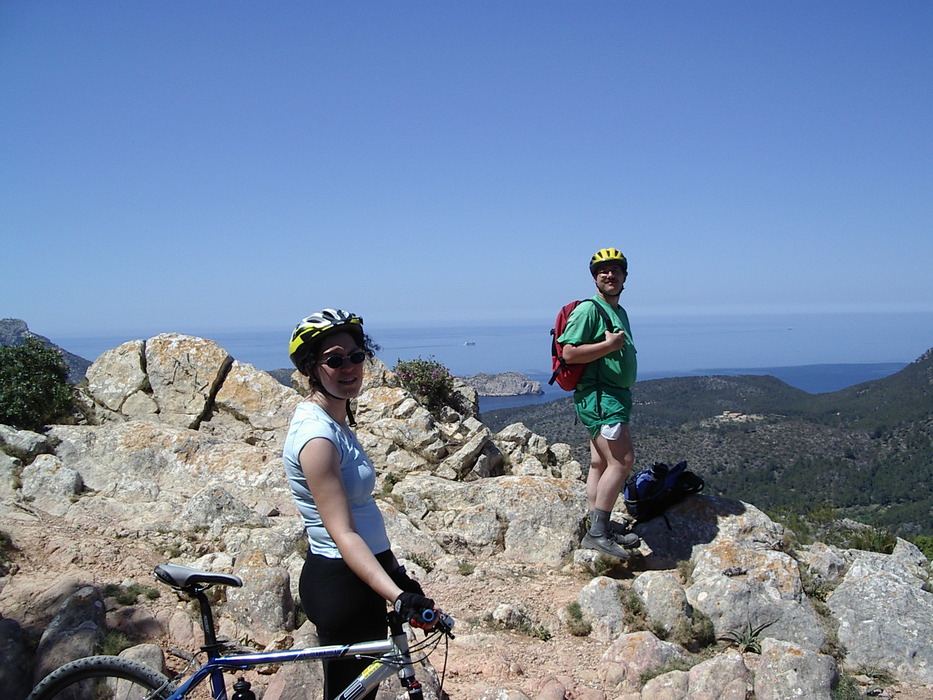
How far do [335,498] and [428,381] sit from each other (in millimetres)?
8568

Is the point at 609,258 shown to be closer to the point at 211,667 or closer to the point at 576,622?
the point at 576,622

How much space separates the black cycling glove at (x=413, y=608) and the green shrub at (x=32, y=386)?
817 cm

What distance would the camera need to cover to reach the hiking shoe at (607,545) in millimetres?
6312

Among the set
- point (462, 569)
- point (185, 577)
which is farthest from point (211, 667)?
point (462, 569)

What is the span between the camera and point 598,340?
6.10 m

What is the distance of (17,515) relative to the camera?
6391 mm

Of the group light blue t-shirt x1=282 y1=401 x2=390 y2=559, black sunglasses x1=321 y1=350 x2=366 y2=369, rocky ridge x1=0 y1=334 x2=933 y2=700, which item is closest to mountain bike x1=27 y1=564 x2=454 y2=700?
light blue t-shirt x1=282 y1=401 x2=390 y2=559

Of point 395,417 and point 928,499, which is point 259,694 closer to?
point 395,417

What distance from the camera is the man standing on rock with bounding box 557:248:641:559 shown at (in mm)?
6031

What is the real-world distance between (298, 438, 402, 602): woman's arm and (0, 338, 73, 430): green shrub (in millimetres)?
7799

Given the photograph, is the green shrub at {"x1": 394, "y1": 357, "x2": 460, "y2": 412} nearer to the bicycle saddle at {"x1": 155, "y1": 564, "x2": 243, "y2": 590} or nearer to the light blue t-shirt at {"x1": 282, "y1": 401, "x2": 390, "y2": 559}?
the bicycle saddle at {"x1": 155, "y1": 564, "x2": 243, "y2": 590}

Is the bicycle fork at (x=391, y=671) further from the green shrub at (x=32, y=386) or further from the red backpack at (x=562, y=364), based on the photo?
the green shrub at (x=32, y=386)

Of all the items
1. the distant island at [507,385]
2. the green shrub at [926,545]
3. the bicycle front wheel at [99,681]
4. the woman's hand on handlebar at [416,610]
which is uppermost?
the woman's hand on handlebar at [416,610]

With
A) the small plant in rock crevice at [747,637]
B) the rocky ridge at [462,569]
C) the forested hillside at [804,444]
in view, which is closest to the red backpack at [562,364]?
the rocky ridge at [462,569]
